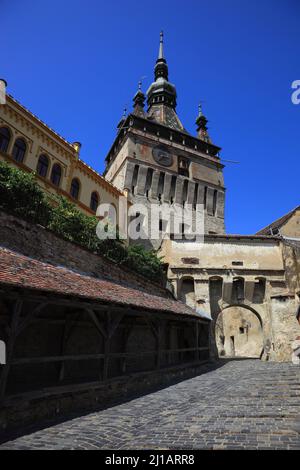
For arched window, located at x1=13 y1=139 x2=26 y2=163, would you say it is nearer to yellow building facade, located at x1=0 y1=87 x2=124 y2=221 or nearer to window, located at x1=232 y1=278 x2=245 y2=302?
yellow building facade, located at x1=0 y1=87 x2=124 y2=221

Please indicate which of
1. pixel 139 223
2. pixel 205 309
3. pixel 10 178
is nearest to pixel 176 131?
pixel 139 223

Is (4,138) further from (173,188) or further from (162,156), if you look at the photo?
(162,156)

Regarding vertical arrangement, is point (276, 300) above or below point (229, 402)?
above

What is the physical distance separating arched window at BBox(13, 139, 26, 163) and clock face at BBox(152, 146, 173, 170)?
55.2 ft

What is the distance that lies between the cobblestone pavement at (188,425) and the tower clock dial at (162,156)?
26.9 meters

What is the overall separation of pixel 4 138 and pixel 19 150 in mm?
1037

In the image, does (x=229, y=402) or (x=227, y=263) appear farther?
(x=227, y=263)

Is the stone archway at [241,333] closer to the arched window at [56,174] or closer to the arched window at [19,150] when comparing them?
the arched window at [56,174]

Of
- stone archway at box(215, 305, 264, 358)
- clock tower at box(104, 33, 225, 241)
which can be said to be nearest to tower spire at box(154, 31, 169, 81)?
clock tower at box(104, 33, 225, 241)

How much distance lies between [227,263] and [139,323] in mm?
9649

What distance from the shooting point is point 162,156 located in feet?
106

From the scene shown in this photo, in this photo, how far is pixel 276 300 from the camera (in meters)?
18.3

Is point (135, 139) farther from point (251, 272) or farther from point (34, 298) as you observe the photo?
point (34, 298)

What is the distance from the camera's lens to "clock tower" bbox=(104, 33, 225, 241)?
98.6ft
